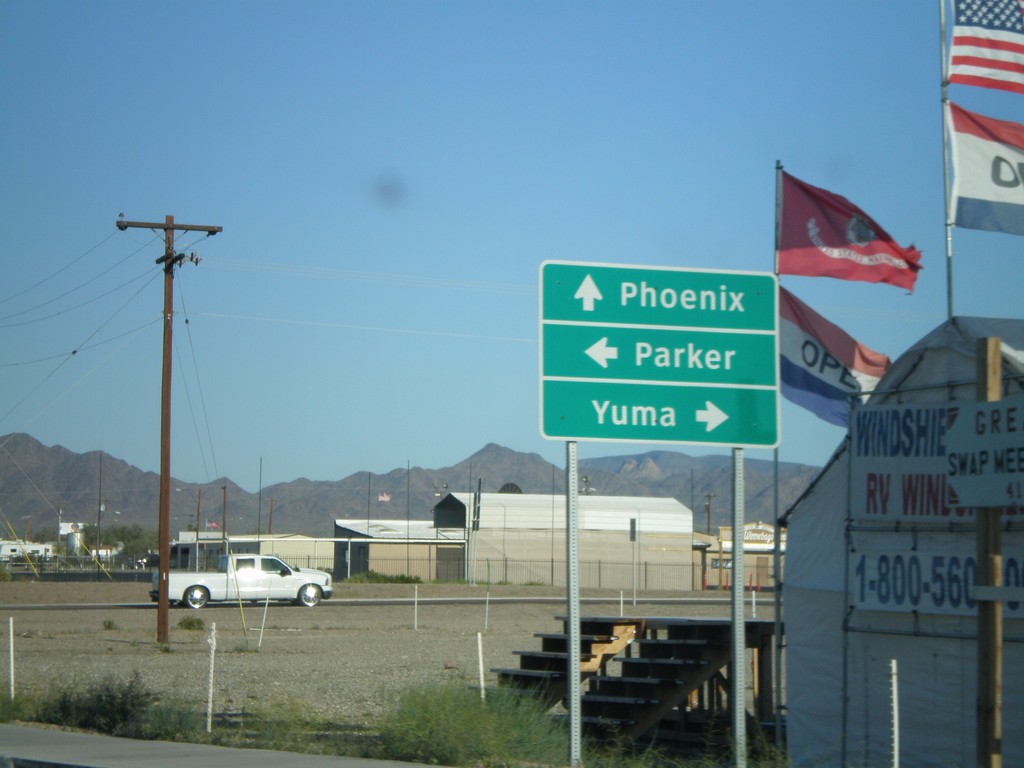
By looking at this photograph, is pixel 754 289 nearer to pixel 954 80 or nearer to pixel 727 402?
pixel 727 402

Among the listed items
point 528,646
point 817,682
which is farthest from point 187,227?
point 817,682

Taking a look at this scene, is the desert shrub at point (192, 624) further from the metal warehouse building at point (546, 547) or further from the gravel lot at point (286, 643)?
the metal warehouse building at point (546, 547)

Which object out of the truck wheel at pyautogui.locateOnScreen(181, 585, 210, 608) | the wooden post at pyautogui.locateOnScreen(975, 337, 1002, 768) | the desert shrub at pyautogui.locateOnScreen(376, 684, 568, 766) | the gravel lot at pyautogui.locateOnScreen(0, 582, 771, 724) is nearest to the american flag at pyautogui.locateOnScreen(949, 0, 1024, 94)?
the wooden post at pyautogui.locateOnScreen(975, 337, 1002, 768)

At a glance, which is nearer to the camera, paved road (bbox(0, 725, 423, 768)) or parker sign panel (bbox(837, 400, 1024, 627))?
paved road (bbox(0, 725, 423, 768))

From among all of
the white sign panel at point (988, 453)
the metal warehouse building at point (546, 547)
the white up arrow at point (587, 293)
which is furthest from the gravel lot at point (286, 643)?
the metal warehouse building at point (546, 547)

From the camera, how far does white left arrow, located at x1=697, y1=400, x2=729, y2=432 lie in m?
8.45

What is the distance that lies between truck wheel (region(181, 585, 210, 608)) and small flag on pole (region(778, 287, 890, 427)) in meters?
30.6

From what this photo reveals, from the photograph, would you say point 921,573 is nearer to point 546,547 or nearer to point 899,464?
point 899,464

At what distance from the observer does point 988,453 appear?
7199 millimetres

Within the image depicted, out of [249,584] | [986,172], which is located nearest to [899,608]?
[986,172]

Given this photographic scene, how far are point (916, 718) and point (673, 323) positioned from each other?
13.9 feet

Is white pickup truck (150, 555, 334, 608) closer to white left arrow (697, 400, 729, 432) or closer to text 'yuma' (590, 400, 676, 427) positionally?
text 'yuma' (590, 400, 676, 427)

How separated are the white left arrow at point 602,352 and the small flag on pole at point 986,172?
162 inches

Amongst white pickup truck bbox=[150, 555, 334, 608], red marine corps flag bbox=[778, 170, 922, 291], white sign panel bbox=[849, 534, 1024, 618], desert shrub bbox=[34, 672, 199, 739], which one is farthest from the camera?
white pickup truck bbox=[150, 555, 334, 608]
